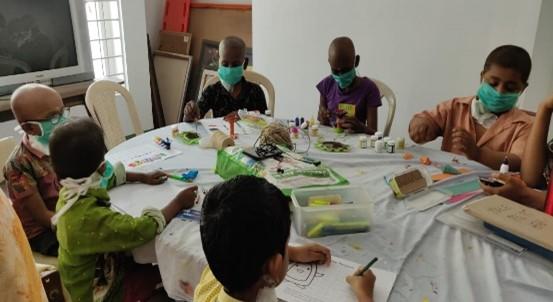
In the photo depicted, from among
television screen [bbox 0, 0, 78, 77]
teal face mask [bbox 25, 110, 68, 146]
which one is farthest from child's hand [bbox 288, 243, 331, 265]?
television screen [bbox 0, 0, 78, 77]

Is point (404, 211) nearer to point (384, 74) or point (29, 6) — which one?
point (384, 74)

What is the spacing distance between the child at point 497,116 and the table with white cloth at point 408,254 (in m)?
0.25

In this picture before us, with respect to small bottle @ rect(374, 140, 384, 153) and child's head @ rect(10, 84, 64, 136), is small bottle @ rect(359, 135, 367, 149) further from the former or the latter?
child's head @ rect(10, 84, 64, 136)

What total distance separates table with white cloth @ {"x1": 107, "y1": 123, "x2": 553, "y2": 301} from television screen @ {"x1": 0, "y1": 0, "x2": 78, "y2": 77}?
2063mm

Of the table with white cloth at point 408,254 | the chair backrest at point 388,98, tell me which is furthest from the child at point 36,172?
the chair backrest at point 388,98

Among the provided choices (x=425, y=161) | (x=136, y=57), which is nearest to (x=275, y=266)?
(x=425, y=161)

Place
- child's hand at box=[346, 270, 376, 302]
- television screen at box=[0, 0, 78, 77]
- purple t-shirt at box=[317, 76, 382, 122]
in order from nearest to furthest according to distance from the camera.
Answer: child's hand at box=[346, 270, 376, 302]
purple t-shirt at box=[317, 76, 382, 122]
television screen at box=[0, 0, 78, 77]

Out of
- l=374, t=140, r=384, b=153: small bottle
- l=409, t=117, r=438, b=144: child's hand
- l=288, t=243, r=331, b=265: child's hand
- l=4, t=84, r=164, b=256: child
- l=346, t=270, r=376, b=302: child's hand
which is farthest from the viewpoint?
l=409, t=117, r=438, b=144: child's hand

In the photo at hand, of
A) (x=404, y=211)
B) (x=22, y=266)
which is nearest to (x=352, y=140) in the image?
(x=404, y=211)

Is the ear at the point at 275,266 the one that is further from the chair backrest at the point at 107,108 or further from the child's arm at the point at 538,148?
the chair backrest at the point at 107,108

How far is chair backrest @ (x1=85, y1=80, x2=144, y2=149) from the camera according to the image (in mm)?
2197

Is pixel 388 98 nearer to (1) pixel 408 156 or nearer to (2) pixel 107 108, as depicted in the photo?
(1) pixel 408 156

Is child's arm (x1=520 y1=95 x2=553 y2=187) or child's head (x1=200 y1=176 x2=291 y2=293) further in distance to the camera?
child's arm (x1=520 y1=95 x2=553 y2=187)

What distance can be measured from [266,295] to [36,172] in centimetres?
108
